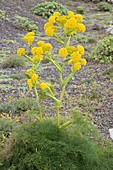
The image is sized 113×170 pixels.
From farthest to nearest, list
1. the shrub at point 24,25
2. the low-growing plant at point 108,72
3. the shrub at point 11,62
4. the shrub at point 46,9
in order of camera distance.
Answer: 1. the shrub at point 46,9
2. the shrub at point 24,25
3. the shrub at point 11,62
4. the low-growing plant at point 108,72

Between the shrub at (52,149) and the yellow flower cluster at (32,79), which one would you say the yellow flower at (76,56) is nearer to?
the yellow flower cluster at (32,79)

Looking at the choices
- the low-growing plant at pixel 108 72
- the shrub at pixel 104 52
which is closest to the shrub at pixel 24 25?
the shrub at pixel 104 52

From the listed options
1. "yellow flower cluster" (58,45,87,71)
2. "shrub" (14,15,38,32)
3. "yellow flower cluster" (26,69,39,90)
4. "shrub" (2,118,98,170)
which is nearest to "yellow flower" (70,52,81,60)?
"yellow flower cluster" (58,45,87,71)

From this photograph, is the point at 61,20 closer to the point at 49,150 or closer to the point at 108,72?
the point at 49,150

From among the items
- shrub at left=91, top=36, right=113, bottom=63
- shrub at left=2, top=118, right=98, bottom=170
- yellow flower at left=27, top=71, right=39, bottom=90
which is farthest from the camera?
shrub at left=91, top=36, right=113, bottom=63

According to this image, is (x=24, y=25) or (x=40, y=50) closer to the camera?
(x=40, y=50)

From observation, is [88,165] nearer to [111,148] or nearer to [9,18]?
[111,148]

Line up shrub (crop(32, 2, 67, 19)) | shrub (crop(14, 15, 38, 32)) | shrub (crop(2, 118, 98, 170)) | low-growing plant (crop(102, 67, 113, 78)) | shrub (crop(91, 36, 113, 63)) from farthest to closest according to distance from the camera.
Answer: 1. shrub (crop(32, 2, 67, 19))
2. shrub (crop(14, 15, 38, 32))
3. shrub (crop(91, 36, 113, 63))
4. low-growing plant (crop(102, 67, 113, 78))
5. shrub (crop(2, 118, 98, 170))

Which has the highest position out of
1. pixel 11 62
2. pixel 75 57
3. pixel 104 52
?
pixel 75 57

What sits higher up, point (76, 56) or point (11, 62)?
point (76, 56)

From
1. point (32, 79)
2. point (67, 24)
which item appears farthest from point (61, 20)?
point (32, 79)

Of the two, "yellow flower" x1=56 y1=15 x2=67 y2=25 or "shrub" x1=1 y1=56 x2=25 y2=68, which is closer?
"yellow flower" x1=56 y1=15 x2=67 y2=25

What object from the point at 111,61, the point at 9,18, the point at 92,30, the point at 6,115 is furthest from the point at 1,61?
the point at 92,30

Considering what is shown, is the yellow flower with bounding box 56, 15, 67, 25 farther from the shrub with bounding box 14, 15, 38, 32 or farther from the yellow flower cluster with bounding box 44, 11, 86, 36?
the shrub with bounding box 14, 15, 38, 32
